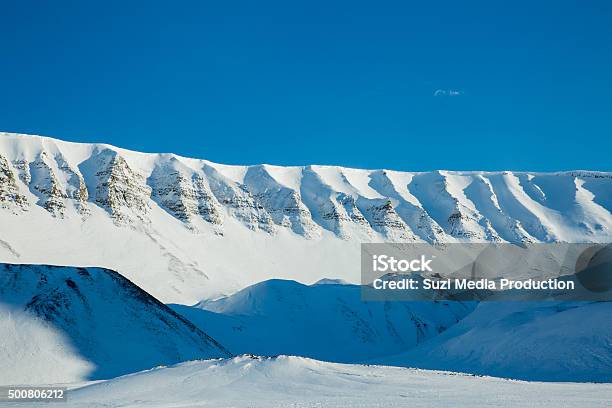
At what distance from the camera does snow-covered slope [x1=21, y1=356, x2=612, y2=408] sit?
90.9 feet

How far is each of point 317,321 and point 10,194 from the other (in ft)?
218

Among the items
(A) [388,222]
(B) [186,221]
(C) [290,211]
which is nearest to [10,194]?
(B) [186,221]

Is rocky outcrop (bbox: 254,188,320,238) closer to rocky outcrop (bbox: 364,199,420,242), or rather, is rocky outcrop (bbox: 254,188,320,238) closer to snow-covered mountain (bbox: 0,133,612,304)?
snow-covered mountain (bbox: 0,133,612,304)

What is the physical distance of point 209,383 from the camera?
32594 mm

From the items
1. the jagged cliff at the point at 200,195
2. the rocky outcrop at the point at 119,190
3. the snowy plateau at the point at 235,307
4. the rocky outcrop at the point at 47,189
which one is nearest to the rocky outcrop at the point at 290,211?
the jagged cliff at the point at 200,195

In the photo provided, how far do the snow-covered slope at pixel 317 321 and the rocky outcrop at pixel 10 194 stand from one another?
43.5 m

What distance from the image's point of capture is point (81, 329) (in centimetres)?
5662

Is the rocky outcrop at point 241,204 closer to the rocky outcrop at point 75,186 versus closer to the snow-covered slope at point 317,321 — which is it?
the rocky outcrop at point 75,186

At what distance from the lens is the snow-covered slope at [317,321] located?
289 feet

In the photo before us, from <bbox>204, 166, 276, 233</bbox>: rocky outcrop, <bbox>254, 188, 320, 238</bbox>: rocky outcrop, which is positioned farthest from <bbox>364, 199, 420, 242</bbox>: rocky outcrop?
<bbox>204, 166, 276, 233</bbox>: rocky outcrop

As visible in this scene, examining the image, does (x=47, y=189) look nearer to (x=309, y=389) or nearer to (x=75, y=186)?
(x=75, y=186)

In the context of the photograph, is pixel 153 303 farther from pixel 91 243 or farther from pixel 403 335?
pixel 91 243

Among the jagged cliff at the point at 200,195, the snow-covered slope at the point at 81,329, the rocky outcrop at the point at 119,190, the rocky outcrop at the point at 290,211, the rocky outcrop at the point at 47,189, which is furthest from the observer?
the rocky outcrop at the point at 290,211

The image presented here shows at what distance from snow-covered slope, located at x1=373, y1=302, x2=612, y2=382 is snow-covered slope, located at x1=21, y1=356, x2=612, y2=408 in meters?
20.4
